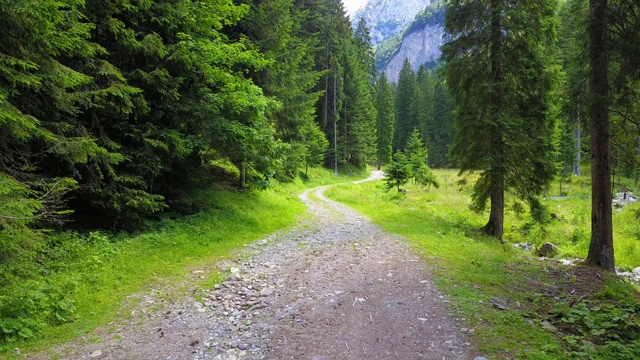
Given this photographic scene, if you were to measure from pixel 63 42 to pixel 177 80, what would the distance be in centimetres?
386

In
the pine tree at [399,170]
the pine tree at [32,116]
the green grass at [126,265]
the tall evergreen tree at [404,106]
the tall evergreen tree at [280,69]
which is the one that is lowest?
the green grass at [126,265]

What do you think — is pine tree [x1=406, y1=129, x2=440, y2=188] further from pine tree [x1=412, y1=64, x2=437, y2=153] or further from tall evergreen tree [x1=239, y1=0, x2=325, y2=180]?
pine tree [x1=412, y1=64, x2=437, y2=153]

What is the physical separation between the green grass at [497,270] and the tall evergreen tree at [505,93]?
101 inches

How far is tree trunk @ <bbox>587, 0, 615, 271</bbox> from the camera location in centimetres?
877

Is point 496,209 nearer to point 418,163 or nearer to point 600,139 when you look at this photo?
point 600,139

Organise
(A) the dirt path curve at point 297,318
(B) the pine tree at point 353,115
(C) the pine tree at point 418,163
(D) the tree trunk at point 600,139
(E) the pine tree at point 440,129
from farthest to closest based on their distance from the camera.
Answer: (E) the pine tree at point 440,129, (B) the pine tree at point 353,115, (C) the pine tree at point 418,163, (D) the tree trunk at point 600,139, (A) the dirt path curve at point 297,318

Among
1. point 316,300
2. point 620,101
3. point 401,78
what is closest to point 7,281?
point 316,300

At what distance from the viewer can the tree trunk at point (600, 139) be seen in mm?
8773

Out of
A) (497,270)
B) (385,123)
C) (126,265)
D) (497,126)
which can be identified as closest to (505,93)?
(497,126)

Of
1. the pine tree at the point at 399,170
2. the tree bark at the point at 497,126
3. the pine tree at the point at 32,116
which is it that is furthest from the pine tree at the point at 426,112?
the pine tree at the point at 32,116

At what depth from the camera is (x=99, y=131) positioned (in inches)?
348

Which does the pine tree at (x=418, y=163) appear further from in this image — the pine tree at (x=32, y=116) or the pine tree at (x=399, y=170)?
the pine tree at (x=32, y=116)

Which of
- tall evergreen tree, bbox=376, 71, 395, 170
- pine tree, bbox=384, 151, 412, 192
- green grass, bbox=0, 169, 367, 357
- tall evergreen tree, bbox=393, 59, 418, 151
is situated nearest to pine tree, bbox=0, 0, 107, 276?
green grass, bbox=0, 169, 367, 357

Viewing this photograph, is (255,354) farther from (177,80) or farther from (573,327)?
(177,80)
